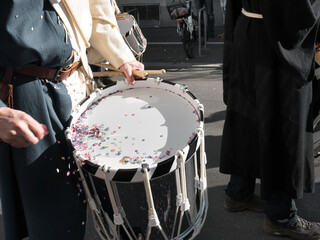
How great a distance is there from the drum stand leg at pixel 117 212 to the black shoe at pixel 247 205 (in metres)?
1.17

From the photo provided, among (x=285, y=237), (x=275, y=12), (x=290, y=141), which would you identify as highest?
(x=275, y=12)

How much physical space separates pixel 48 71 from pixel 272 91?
118cm

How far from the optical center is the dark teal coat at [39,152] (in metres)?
1.50

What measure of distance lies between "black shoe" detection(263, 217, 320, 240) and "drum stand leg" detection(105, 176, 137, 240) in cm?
111

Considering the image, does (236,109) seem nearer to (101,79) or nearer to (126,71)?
(126,71)

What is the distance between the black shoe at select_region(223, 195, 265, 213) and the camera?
282cm

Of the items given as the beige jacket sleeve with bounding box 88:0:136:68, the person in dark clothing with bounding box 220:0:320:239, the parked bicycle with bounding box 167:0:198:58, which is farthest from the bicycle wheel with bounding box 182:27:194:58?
the beige jacket sleeve with bounding box 88:0:136:68

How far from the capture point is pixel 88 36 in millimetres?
1921

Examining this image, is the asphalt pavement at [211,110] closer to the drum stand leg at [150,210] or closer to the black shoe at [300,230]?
the black shoe at [300,230]

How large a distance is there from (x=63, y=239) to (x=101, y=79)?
2.94m

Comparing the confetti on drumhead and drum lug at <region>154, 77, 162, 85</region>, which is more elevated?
drum lug at <region>154, 77, 162, 85</region>

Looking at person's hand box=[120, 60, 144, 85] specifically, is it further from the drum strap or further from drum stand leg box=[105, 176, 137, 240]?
drum stand leg box=[105, 176, 137, 240]

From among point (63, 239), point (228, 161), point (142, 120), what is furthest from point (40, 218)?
point (228, 161)

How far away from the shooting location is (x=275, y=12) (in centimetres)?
199
